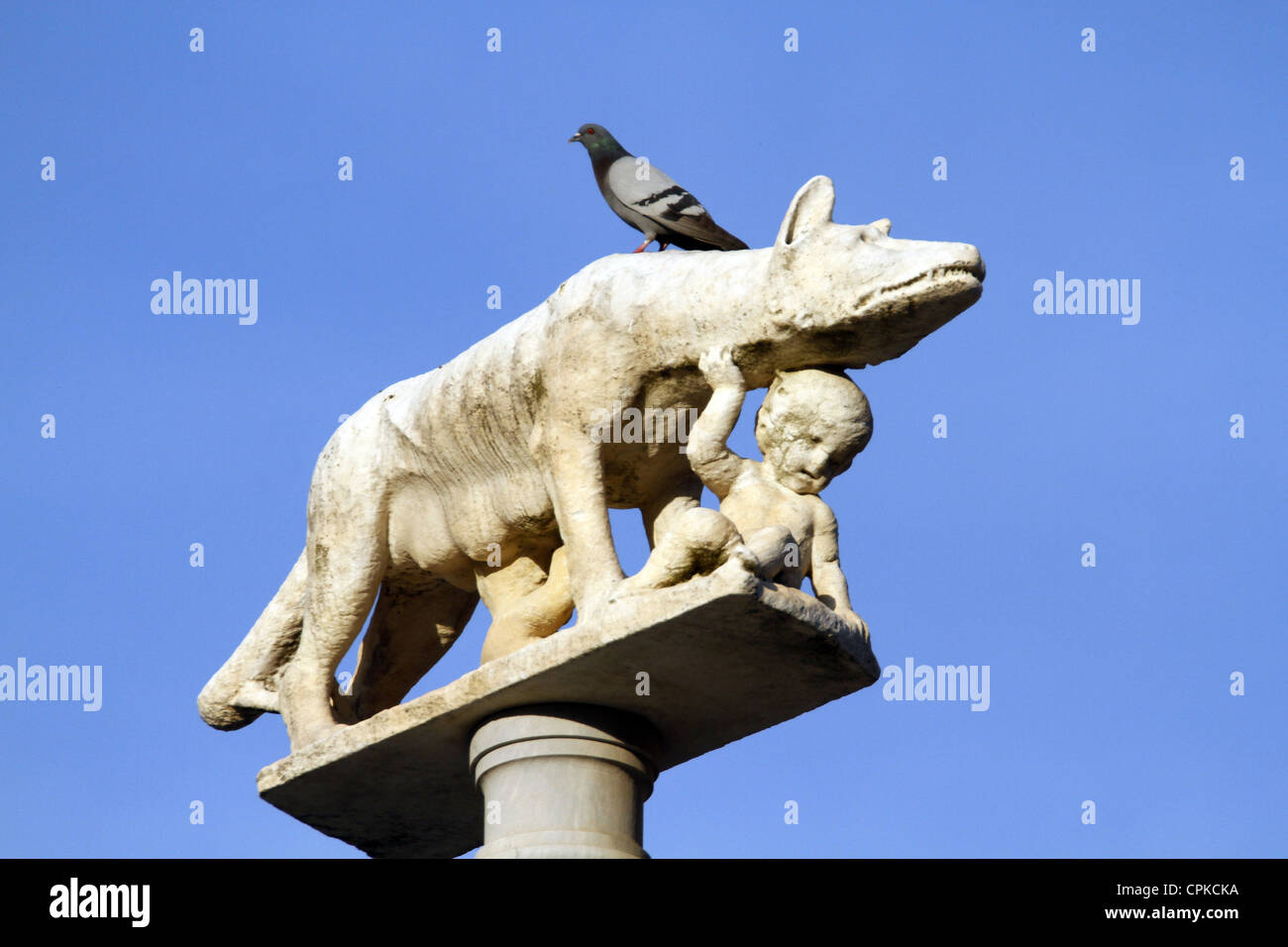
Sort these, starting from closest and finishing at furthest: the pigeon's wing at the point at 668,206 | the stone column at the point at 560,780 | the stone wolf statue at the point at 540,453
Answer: the stone wolf statue at the point at 540,453 → the stone column at the point at 560,780 → the pigeon's wing at the point at 668,206

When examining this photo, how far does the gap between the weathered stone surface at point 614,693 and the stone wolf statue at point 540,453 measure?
0.87 feet

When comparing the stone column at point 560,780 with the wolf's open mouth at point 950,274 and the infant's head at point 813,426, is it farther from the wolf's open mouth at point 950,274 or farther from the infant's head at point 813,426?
the wolf's open mouth at point 950,274

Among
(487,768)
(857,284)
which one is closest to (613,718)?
(487,768)

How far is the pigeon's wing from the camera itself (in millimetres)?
10914

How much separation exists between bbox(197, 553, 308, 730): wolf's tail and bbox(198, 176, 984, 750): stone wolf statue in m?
0.01

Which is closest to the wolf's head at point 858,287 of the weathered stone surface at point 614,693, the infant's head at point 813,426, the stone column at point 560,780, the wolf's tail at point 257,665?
the infant's head at point 813,426

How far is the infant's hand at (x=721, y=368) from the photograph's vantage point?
9.93m

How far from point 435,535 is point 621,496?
108cm

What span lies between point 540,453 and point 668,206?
1.53 metres

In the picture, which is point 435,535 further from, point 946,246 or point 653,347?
point 946,246

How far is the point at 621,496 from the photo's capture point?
10742 millimetres
